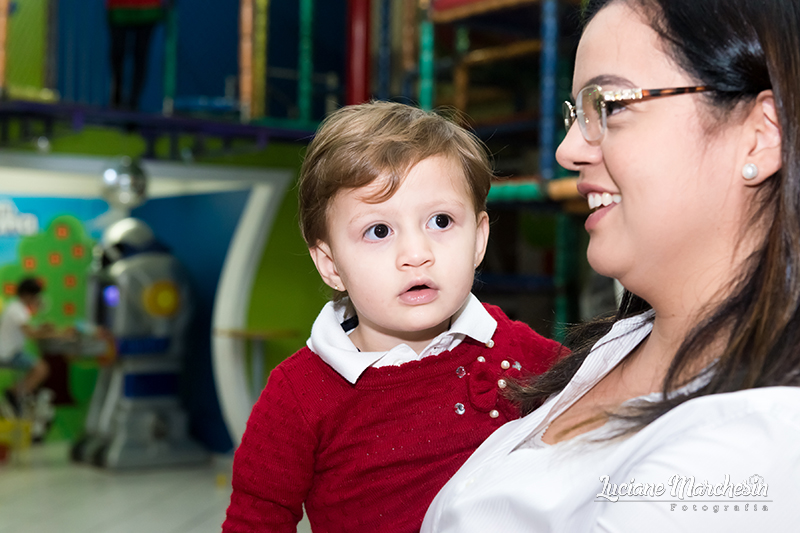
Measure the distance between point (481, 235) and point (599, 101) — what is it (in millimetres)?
548

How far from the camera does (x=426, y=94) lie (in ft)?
17.7

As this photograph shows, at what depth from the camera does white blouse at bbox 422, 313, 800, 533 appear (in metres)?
0.83

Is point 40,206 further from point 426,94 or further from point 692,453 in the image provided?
point 692,453

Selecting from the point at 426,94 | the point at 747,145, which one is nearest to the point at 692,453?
the point at 747,145

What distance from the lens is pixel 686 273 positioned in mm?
1075

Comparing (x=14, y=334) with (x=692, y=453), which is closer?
(x=692, y=453)

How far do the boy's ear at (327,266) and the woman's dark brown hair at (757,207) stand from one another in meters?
0.68

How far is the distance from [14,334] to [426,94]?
521 centimetres

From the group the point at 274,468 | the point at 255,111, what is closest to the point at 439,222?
the point at 274,468

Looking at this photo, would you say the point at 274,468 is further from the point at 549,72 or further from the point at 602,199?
the point at 549,72

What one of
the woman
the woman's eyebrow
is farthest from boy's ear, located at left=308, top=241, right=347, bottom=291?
the woman's eyebrow

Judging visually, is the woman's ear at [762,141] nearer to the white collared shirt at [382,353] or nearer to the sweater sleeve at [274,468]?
Answer: the white collared shirt at [382,353]

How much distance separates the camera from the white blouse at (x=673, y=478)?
83 cm

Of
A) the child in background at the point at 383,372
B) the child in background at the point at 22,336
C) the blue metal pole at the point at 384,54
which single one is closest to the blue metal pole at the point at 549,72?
the blue metal pole at the point at 384,54
